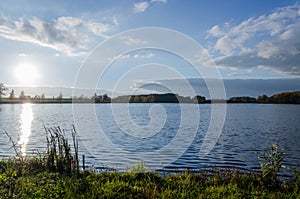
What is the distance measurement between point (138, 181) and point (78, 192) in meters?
2.59

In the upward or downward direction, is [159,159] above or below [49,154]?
below

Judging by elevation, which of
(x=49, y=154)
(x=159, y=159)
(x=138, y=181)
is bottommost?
(x=159, y=159)

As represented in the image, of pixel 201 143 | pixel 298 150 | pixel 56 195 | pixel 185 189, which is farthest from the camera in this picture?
pixel 201 143

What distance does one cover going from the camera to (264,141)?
26.4 metres

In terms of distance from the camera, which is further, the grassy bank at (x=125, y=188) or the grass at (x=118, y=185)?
the grass at (x=118, y=185)

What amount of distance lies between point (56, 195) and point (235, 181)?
5.99 metres

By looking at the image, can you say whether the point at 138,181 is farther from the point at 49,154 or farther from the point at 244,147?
the point at 244,147

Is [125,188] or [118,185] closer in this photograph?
[125,188]

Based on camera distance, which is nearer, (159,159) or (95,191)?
(95,191)

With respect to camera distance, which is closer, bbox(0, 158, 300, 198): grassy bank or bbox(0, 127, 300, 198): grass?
bbox(0, 158, 300, 198): grassy bank

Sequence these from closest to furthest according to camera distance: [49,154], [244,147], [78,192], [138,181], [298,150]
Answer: [78,192] → [138,181] → [49,154] → [298,150] → [244,147]

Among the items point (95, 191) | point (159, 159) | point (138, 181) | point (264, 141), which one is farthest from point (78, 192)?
point (264, 141)

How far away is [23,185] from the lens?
720 cm

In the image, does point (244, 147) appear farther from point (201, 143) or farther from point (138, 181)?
point (138, 181)
